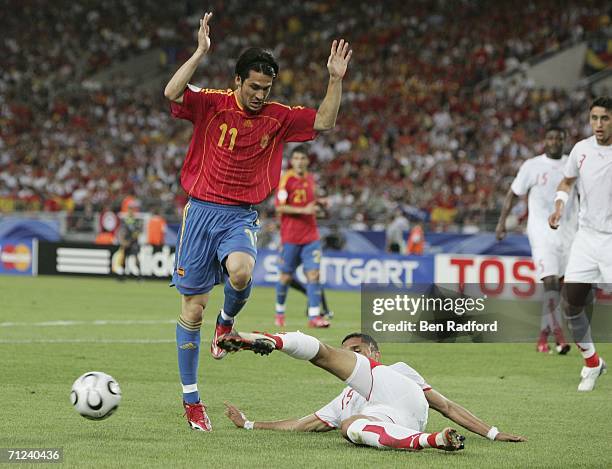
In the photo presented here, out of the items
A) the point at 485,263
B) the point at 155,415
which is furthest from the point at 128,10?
the point at 155,415

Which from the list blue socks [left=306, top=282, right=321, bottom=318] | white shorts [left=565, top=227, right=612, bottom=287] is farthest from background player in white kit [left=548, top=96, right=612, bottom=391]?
blue socks [left=306, top=282, right=321, bottom=318]

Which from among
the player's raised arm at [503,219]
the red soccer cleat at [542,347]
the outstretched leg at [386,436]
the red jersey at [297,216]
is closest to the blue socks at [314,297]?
the red jersey at [297,216]

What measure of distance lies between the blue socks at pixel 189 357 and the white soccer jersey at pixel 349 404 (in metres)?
0.91

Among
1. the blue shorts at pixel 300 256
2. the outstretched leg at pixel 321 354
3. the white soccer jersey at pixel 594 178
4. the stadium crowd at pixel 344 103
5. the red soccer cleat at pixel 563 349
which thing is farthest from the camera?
the stadium crowd at pixel 344 103

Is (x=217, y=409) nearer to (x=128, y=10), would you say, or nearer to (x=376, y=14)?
(x=376, y=14)

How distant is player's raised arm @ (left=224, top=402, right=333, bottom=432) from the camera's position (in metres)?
7.45

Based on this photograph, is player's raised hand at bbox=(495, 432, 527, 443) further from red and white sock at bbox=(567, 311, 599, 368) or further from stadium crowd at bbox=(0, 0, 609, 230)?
stadium crowd at bbox=(0, 0, 609, 230)

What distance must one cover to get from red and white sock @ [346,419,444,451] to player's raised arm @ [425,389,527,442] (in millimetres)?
552

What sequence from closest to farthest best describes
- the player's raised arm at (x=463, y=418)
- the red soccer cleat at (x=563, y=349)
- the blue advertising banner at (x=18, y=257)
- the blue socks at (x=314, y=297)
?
the player's raised arm at (x=463, y=418)
the red soccer cleat at (x=563, y=349)
the blue socks at (x=314, y=297)
the blue advertising banner at (x=18, y=257)

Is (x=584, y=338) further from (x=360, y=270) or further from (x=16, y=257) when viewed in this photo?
(x=16, y=257)

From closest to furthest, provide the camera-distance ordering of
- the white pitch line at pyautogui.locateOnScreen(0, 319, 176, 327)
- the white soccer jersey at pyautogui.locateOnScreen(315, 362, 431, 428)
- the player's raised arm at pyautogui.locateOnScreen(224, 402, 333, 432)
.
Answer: the white soccer jersey at pyautogui.locateOnScreen(315, 362, 431, 428) < the player's raised arm at pyautogui.locateOnScreen(224, 402, 333, 432) < the white pitch line at pyautogui.locateOnScreen(0, 319, 176, 327)

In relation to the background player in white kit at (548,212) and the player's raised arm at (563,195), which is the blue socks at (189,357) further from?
the background player in white kit at (548,212)

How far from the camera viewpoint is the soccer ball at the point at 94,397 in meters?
6.70

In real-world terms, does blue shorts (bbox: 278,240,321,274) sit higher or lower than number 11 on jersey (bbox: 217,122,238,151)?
lower
